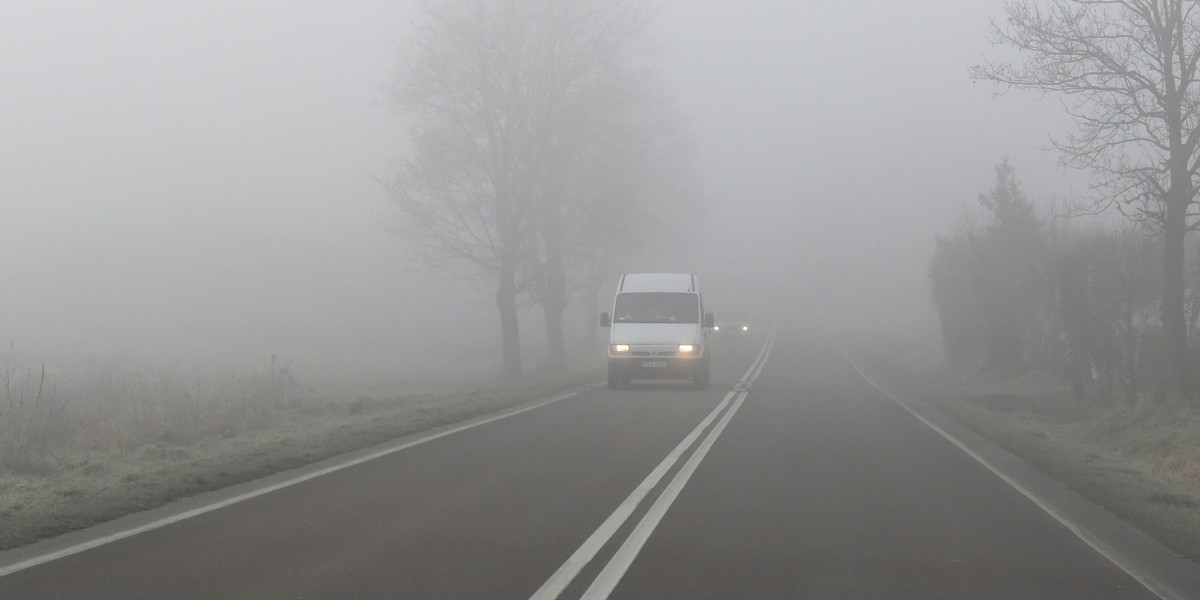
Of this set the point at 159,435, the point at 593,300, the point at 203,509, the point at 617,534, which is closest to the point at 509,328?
the point at 593,300

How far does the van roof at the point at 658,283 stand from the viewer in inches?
1075

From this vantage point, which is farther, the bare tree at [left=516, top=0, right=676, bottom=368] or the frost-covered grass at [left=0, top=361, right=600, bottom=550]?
the bare tree at [left=516, top=0, right=676, bottom=368]

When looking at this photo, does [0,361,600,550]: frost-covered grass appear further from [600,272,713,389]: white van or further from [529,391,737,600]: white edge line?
[529,391,737,600]: white edge line

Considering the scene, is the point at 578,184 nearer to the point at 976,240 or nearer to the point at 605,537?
the point at 976,240

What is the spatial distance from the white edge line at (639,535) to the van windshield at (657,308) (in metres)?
12.1

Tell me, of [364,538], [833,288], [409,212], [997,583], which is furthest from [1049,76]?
[833,288]

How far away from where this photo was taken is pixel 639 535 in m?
8.62

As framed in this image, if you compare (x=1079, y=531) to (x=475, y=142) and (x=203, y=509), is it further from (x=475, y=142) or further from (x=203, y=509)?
(x=475, y=142)

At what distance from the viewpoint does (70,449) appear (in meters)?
15.5

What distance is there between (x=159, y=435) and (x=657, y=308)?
13.3 m

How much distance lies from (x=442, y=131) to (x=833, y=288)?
14461 centimetres

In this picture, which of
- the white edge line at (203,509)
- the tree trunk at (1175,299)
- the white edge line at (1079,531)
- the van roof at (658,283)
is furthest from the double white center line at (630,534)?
the van roof at (658,283)

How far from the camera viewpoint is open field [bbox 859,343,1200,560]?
10531mm

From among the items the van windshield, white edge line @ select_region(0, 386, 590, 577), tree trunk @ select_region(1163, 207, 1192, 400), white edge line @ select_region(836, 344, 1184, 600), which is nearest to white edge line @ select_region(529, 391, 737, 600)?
white edge line @ select_region(0, 386, 590, 577)
